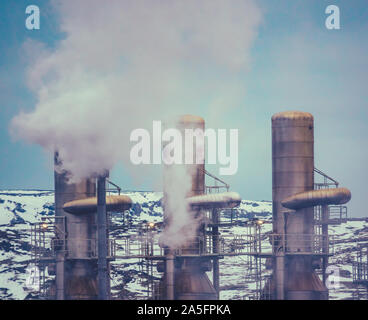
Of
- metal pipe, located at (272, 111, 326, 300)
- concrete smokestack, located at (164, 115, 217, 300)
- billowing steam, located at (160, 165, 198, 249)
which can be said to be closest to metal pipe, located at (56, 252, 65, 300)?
billowing steam, located at (160, 165, 198, 249)

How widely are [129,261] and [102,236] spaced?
75890 millimetres

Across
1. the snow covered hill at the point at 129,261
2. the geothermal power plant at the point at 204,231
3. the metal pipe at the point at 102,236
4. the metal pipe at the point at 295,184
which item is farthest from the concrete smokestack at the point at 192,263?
the snow covered hill at the point at 129,261

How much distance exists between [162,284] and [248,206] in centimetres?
8602

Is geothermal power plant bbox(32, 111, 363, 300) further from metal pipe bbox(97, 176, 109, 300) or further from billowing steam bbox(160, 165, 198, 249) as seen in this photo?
metal pipe bbox(97, 176, 109, 300)

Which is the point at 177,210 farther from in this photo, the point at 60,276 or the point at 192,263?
the point at 60,276

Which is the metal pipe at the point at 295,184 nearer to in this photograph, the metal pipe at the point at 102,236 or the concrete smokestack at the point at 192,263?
the concrete smokestack at the point at 192,263

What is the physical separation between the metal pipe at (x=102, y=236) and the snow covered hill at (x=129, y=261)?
29222 millimetres

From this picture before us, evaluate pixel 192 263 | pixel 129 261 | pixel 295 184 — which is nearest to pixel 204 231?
pixel 192 263

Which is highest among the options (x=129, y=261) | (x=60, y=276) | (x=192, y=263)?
(x=192, y=263)

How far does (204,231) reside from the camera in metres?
63.1

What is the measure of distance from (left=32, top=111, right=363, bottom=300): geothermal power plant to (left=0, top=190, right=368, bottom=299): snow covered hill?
23.1 metres

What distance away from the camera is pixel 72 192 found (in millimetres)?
63312

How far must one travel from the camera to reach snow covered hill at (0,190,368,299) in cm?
10819
